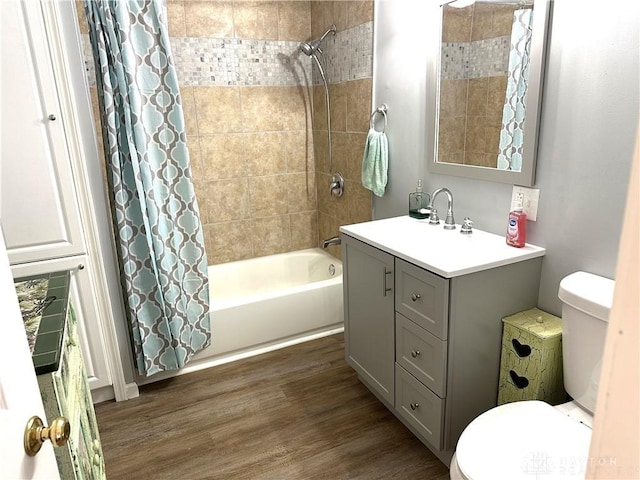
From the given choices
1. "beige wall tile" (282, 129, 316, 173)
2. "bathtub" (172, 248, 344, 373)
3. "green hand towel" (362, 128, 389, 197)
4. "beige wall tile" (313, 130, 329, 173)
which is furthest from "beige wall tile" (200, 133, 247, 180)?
"green hand towel" (362, 128, 389, 197)

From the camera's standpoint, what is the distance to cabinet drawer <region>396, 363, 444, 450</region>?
1755mm

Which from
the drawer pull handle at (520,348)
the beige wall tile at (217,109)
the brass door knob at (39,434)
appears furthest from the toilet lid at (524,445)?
the beige wall tile at (217,109)

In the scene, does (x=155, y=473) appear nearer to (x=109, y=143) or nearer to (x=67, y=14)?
(x=109, y=143)

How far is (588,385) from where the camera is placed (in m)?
1.44

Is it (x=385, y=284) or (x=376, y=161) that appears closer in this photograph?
(x=385, y=284)

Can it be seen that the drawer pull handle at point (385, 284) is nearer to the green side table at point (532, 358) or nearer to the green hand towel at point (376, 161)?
the green side table at point (532, 358)

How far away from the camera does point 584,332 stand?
1.43 meters

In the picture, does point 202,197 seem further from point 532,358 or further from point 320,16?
point 532,358

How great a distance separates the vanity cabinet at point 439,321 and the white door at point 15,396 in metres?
1.24

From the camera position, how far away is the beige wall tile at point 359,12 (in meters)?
2.49

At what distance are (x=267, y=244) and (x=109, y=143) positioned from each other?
1.55 metres

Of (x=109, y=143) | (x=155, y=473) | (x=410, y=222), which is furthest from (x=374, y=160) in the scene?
(x=155, y=473)

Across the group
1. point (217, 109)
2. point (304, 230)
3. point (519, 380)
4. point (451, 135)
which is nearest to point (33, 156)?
point (217, 109)

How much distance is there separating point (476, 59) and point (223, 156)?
1.81m
